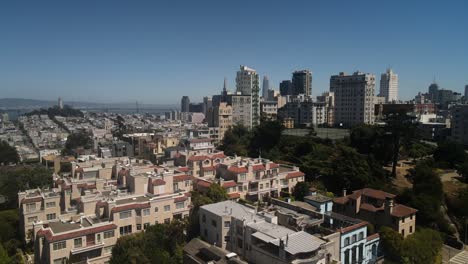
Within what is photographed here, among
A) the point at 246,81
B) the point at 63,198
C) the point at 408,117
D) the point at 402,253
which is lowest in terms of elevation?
the point at 402,253

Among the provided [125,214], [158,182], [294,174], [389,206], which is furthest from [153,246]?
[294,174]

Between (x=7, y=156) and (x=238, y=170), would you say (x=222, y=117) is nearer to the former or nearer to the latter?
(x=7, y=156)

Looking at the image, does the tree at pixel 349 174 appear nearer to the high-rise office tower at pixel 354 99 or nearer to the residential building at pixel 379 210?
the residential building at pixel 379 210

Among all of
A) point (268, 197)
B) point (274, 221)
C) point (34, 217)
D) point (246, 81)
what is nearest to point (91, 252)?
point (34, 217)

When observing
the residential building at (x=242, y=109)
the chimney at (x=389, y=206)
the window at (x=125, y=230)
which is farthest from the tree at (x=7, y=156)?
the chimney at (x=389, y=206)

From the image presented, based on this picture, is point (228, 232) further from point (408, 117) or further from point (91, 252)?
point (408, 117)
